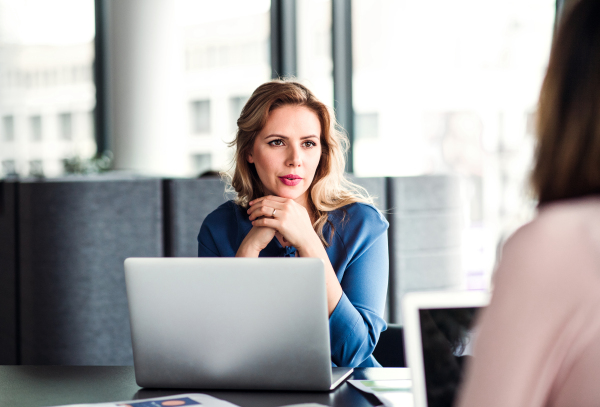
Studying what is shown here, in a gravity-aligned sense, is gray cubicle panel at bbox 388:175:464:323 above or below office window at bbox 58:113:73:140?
below

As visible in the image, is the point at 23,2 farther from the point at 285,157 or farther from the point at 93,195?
the point at 285,157

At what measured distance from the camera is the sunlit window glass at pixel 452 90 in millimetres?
3260

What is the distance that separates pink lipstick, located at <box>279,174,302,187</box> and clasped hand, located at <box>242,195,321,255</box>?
135mm

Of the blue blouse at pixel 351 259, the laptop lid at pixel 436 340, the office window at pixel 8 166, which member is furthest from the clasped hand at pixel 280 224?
the office window at pixel 8 166

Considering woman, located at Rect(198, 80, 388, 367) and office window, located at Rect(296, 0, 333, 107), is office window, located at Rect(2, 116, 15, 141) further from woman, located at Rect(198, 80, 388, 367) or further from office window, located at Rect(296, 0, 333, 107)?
woman, located at Rect(198, 80, 388, 367)

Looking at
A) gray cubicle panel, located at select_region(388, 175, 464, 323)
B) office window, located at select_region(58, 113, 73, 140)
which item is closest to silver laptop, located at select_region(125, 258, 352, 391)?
gray cubicle panel, located at select_region(388, 175, 464, 323)

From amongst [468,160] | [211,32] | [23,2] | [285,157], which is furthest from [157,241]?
[23,2]

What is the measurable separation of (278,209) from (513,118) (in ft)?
7.60

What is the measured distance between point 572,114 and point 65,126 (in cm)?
524

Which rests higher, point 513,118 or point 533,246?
point 513,118

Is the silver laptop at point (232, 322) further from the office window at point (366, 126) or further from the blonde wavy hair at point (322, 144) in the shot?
the office window at point (366, 126)

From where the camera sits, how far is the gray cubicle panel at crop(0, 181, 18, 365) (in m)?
2.70

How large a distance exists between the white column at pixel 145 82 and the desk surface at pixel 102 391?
333cm

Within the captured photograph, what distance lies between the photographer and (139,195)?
8.84ft
